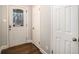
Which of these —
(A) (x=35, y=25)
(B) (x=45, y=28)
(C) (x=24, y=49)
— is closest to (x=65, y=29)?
(B) (x=45, y=28)

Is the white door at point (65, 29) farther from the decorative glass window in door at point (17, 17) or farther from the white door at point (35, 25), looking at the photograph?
the decorative glass window in door at point (17, 17)

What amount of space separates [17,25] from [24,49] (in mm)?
380

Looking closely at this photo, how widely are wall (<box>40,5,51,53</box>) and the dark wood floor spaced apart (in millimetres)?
145

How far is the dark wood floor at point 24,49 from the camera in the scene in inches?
58.2

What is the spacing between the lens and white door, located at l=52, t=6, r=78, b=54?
4.65 ft

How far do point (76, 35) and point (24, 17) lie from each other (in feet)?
2.60

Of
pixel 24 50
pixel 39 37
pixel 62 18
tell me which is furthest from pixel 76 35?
pixel 24 50

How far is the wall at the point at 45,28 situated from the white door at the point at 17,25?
0.93ft

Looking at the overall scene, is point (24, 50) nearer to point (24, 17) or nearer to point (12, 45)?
point (12, 45)

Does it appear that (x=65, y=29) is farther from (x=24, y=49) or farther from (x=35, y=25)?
(x=24, y=49)

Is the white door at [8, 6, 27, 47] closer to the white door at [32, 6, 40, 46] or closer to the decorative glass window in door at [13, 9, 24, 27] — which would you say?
the decorative glass window in door at [13, 9, 24, 27]

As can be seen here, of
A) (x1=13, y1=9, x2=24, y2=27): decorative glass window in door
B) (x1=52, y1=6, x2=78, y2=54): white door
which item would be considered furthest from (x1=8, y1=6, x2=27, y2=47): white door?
(x1=52, y1=6, x2=78, y2=54): white door

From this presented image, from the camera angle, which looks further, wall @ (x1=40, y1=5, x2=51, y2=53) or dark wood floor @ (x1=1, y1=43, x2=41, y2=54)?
wall @ (x1=40, y1=5, x2=51, y2=53)

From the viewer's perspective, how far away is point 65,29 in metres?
1.47
